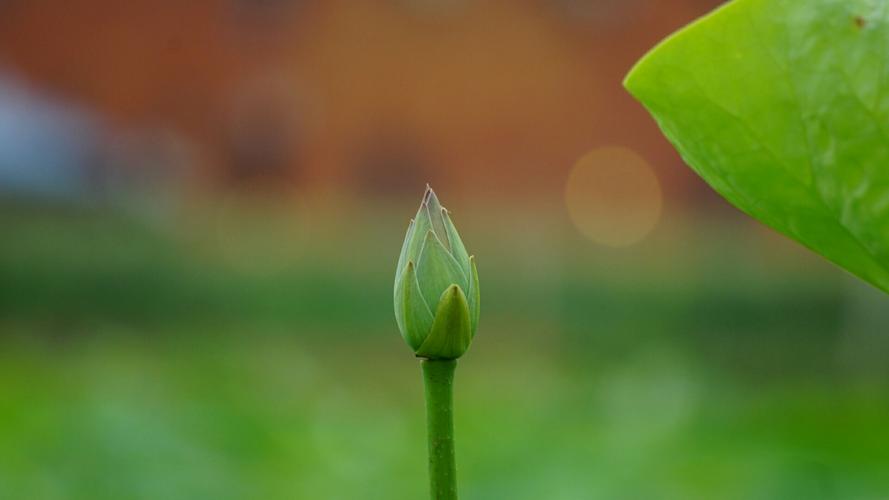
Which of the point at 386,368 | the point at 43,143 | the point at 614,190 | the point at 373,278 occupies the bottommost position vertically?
the point at 386,368

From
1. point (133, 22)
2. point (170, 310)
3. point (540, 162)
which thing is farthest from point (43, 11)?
point (170, 310)

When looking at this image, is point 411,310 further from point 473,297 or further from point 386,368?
point 386,368

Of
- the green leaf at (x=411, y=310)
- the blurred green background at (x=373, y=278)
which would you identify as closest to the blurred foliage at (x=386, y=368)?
the blurred green background at (x=373, y=278)

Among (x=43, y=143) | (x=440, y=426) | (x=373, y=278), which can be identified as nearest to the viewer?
(x=440, y=426)

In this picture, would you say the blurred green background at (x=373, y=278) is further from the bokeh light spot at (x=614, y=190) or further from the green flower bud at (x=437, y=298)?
the green flower bud at (x=437, y=298)

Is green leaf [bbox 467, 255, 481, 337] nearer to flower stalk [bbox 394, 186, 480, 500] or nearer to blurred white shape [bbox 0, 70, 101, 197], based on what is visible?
flower stalk [bbox 394, 186, 480, 500]

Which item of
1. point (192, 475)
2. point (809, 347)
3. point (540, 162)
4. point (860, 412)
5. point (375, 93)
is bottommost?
point (192, 475)

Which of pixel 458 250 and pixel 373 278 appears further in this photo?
pixel 373 278

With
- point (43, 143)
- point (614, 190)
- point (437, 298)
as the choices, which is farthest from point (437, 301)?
point (614, 190)

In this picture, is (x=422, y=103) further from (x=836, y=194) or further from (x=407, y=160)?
(x=836, y=194)
